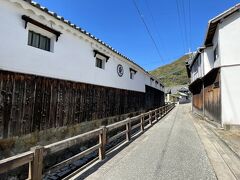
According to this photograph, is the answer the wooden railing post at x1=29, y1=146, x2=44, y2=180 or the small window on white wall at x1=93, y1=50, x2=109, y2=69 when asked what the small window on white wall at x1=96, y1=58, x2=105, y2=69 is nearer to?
the small window on white wall at x1=93, y1=50, x2=109, y2=69

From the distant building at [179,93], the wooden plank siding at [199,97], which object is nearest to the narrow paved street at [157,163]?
the wooden plank siding at [199,97]

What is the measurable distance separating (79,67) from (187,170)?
6.08 m

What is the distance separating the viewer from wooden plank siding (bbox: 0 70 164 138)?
17.3 ft

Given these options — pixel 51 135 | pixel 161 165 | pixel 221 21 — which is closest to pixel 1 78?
pixel 51 135

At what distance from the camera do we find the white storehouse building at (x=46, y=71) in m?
5.38

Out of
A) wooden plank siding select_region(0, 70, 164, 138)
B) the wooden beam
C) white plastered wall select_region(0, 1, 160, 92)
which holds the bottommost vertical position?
the wooden beam

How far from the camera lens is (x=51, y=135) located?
6.84 metres

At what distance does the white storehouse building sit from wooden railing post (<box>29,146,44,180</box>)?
7.74 ft

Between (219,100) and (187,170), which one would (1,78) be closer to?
(187,170)

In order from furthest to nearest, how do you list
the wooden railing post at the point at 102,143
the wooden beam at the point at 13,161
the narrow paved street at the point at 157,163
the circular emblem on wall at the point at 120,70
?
the circular emblem on wall at the point at 120,70, the wooden railing post at the point at 102,143, the narrow paved street at the point at 157,163, the wooden beam at the point at 13,161

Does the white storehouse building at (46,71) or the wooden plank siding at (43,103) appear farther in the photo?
the white storehouse building at (46,71)

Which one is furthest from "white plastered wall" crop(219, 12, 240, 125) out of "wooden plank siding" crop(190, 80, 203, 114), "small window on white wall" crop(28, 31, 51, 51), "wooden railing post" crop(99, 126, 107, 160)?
"small window on white wall" crop(28, 31, 51, 51)

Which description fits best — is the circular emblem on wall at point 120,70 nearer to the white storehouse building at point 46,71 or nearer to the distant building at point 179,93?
the white storehouse building at point 46,71

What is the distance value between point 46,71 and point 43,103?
1.15 m
